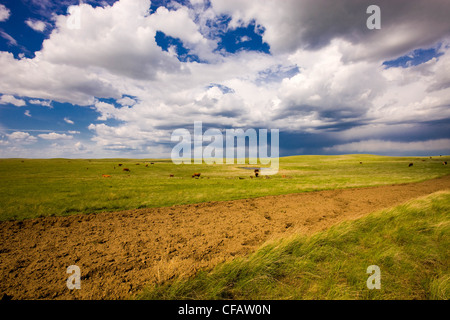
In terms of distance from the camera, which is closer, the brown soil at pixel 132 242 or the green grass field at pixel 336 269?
the green grass field at pixel 336 269

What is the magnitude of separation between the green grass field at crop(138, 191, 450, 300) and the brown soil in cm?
84

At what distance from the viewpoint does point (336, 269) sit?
19.8ft

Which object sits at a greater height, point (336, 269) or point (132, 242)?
point (336, 269)

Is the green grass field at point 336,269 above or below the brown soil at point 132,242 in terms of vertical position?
above

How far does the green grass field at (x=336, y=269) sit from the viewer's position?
508 cm

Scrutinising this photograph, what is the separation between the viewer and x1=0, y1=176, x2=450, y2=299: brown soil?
5.62m

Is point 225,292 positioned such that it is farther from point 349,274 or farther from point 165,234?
point 165,234

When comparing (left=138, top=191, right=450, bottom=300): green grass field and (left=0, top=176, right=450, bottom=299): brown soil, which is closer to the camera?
(left=138, top=191, right=450, bottom=300): green grass field

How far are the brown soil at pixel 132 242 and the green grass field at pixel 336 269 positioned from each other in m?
0.84

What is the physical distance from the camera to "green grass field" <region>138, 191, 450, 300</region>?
5082 millimetres

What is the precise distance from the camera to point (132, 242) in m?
8.38

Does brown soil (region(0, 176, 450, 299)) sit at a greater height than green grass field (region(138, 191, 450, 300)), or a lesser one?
lesser

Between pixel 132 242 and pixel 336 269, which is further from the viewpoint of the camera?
pixel 132 242

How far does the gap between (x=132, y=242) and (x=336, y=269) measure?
25.3 feet
